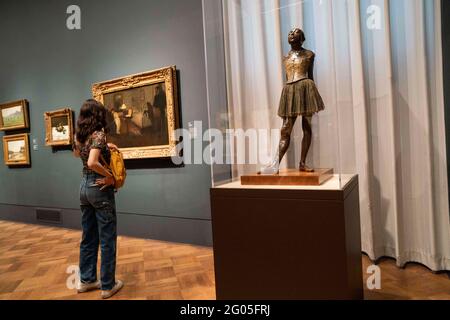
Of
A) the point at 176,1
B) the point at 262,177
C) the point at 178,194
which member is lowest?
the point at 178,194

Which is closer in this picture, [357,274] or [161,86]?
[357,274]

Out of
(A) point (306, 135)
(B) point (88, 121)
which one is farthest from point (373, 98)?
(B) point (88, 121)

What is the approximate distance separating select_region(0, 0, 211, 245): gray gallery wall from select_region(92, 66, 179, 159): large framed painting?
0.16 m

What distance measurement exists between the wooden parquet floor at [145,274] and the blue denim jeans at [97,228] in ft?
0.70

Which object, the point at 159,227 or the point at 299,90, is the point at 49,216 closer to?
the point at 159,227

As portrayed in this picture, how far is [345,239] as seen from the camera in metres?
1.70

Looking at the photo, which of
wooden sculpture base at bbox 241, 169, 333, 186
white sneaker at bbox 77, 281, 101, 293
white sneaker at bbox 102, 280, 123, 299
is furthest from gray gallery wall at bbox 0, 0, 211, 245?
wooden sculpture base at bbox 241, 169, 333, 186

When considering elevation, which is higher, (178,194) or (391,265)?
(178,194)

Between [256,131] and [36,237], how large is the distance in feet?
13.3

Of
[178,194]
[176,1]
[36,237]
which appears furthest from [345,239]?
[36,237]

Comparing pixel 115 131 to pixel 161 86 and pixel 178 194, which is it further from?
pixel 178 194

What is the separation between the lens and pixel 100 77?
483 cm

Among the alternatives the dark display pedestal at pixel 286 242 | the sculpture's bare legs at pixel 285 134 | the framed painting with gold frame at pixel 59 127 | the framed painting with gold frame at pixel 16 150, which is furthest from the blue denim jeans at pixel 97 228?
the framed painting with gold frame at pixel 16 150

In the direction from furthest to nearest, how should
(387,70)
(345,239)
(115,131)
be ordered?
(115,131) < (387,70) < (345,239)
